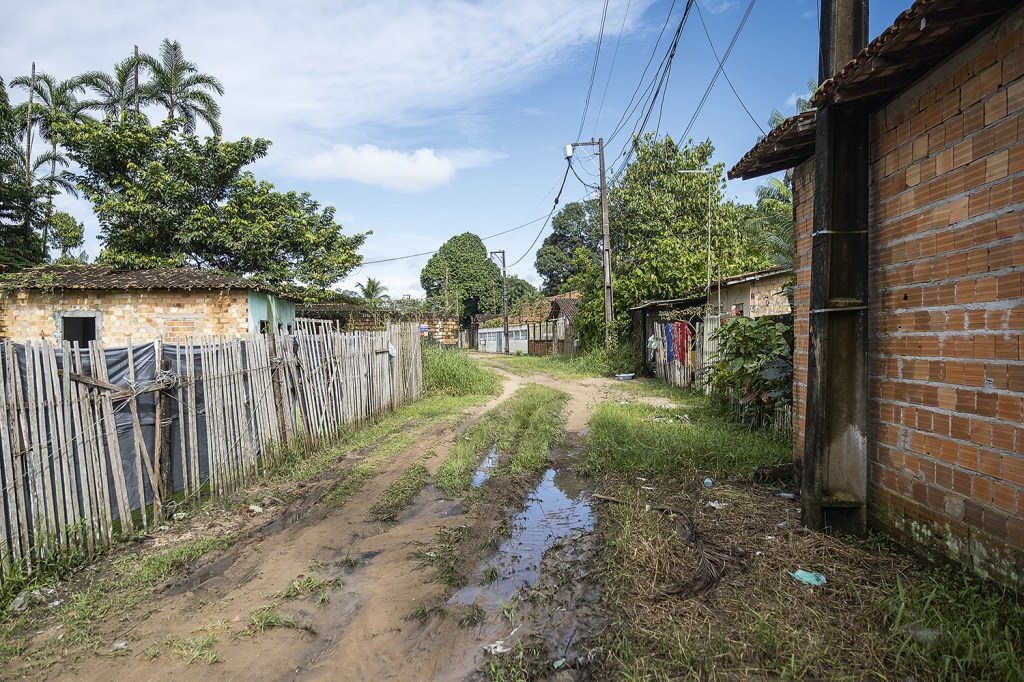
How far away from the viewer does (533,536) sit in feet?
14.6

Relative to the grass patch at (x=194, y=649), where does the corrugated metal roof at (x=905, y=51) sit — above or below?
above

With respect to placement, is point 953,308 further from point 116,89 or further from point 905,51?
point 116,89

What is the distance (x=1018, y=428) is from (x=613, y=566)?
92.9 inches

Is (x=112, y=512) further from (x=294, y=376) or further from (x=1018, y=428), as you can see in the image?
(x=1018, y=428)

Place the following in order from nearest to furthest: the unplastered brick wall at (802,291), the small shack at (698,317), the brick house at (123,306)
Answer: the unplastered brick wall at (802,291) → the small shack at (698,317) → the brick house at (123,306)

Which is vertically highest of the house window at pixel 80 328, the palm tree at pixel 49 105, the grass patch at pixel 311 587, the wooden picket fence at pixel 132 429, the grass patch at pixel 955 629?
the palm tree at pixel 49 105

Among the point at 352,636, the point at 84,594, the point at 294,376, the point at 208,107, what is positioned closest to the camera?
the point at 352,636

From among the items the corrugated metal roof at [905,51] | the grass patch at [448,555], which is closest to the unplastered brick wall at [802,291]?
the corrugated metal roof at [905,51]

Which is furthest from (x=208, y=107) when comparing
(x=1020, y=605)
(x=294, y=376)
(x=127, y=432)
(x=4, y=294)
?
(x=1020, y=605)

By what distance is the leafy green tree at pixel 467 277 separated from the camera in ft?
181

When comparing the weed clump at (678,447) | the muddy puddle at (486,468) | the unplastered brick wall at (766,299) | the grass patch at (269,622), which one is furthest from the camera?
the unplastered brick wall at (766,299)

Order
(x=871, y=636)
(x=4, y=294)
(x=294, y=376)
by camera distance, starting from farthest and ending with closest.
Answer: (x=4, y=294)
(x=294, y=376)
(x=871, y=636)

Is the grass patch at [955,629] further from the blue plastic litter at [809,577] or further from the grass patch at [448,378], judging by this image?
the grass patch at [448,378]

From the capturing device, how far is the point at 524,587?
3535mm
